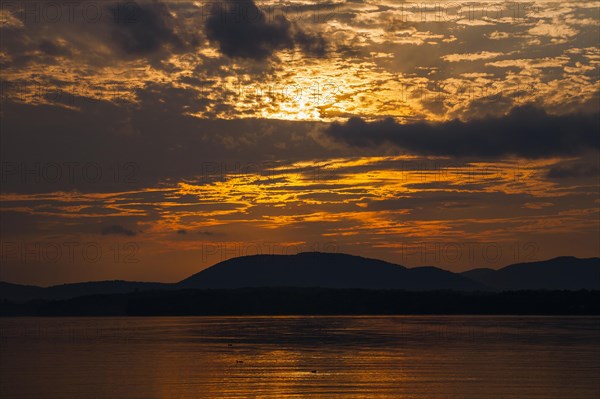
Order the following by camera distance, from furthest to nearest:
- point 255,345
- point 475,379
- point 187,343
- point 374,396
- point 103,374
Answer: point 187,343, point 255,345, point 103,374, point 475,379, point 374,396

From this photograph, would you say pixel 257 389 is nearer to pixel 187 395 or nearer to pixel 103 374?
pixel 187 395

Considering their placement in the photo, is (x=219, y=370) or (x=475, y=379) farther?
(x=219, y=370)

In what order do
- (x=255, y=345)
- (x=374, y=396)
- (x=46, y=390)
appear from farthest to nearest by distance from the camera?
1. (x=255, y=345)
2. (x=46, y=390)
3. (x=374, y=396)

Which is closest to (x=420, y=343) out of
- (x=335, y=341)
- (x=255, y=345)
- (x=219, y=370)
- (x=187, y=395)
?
(x=335, y=341)

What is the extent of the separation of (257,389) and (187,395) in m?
5.16

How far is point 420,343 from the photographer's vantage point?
108 metres

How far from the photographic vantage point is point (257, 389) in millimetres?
57062

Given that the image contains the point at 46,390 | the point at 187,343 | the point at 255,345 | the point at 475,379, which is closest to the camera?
the point at 46,390

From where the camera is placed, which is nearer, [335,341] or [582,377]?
[582,377]

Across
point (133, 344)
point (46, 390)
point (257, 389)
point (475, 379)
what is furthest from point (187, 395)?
point (133, 344)

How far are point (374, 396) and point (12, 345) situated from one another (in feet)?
240

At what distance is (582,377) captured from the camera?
63.1 m

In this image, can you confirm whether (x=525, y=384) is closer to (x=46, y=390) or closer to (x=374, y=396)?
(x=374, y=396)

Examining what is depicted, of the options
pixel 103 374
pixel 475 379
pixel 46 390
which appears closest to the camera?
pixel 46 390
